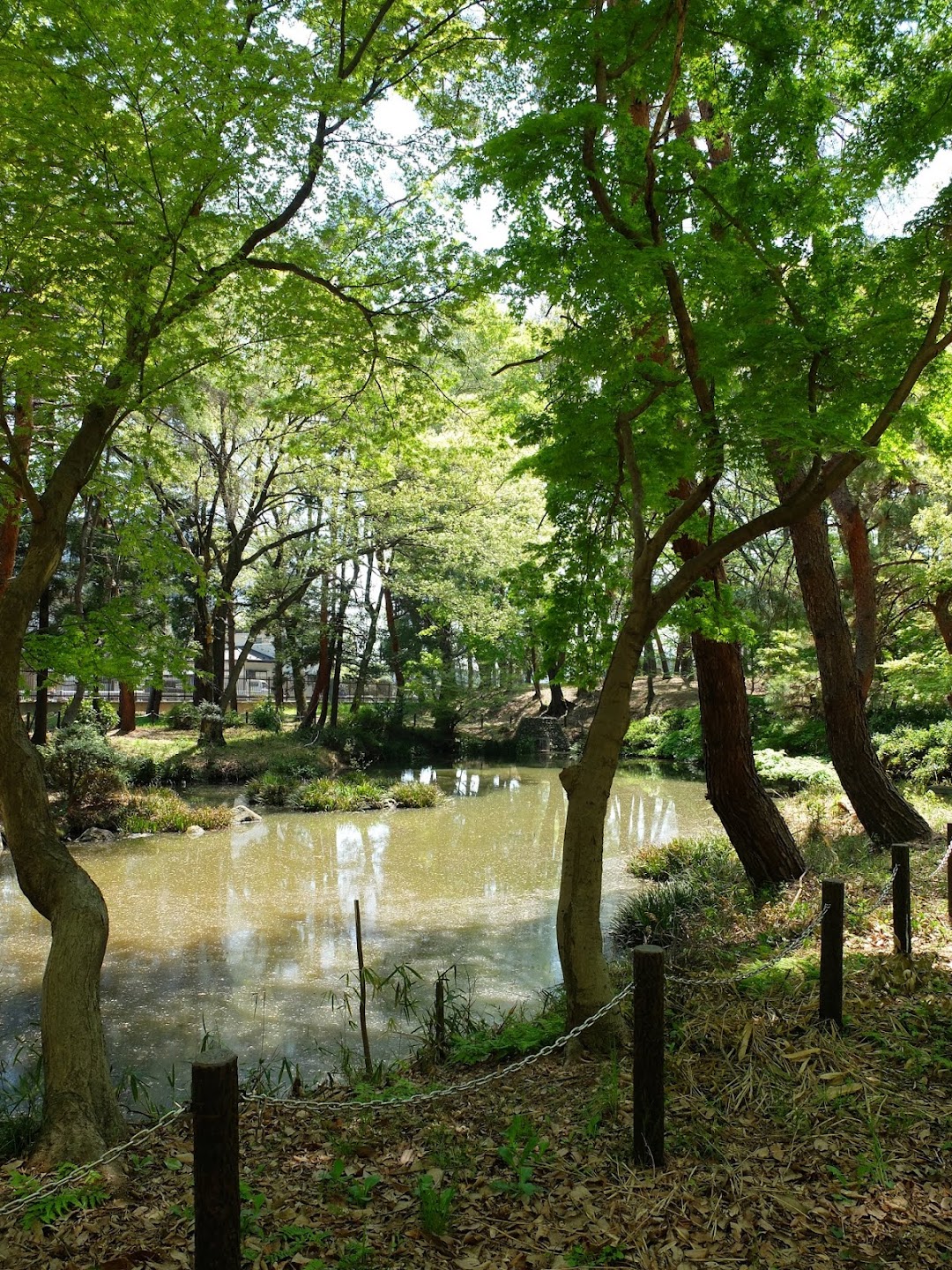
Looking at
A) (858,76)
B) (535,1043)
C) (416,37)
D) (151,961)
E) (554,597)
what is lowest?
(151,961)

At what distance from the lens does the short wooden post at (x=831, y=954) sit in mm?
4457

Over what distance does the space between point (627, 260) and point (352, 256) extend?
3.69 meters

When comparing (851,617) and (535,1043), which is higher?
(851,617)

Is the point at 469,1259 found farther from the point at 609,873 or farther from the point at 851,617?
the point at 851,617

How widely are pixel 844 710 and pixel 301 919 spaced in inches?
268

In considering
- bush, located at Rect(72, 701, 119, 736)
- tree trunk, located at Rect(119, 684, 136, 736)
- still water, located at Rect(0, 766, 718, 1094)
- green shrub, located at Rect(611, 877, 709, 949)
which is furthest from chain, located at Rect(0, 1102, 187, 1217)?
tree trunk, located at Rect(119, 684, 136, 736)

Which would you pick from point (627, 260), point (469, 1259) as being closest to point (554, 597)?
point (627, 260)

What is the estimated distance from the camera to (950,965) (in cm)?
543

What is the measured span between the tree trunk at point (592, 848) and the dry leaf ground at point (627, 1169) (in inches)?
13.0

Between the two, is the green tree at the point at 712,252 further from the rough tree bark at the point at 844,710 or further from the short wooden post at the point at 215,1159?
the rough tree bark at the point at 844,710

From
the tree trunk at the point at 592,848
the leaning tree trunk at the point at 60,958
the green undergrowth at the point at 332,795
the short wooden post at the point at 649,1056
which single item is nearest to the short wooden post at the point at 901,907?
the tree trunk at the point at 592,848

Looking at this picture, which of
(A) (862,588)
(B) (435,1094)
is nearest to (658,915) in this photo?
(B) (435,1094)

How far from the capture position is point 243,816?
1680cm

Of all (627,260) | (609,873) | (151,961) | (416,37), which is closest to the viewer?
(627,260)
